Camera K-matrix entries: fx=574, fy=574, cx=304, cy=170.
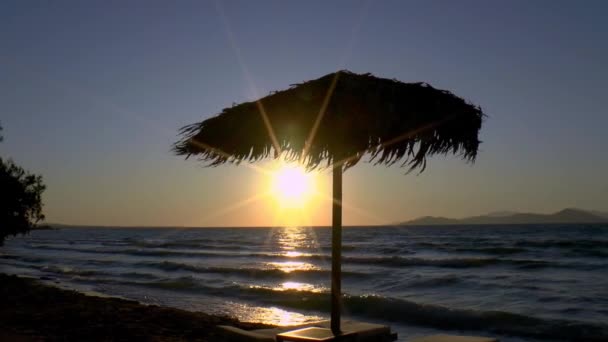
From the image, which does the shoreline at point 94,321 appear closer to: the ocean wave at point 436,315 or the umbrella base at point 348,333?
the umbrella base at point 348,333

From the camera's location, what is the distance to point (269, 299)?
17625mm

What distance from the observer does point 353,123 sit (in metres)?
5.27

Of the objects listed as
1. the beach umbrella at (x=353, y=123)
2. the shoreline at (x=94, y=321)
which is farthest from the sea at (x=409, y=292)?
the beach umbrella at (x=353, y=123)

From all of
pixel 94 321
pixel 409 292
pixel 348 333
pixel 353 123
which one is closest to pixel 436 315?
pixel 409 292

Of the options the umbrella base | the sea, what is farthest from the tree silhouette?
the umbrella base

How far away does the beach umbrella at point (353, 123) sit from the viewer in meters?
5.21

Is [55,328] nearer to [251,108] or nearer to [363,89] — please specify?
[251,108]

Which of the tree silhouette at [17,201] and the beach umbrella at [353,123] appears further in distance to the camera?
the tree silhouette at [17,201]

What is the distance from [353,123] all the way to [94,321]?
25.8ft

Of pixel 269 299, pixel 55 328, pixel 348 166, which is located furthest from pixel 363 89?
pixel 269 299

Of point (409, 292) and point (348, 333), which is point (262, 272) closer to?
point (409, 292)

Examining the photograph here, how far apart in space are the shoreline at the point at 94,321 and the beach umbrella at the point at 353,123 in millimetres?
3291

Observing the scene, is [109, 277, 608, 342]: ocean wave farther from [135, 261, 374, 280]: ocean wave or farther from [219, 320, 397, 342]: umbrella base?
[219, 320, 397, 342]: umbrella base

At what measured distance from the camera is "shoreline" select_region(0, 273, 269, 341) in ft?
30.5
